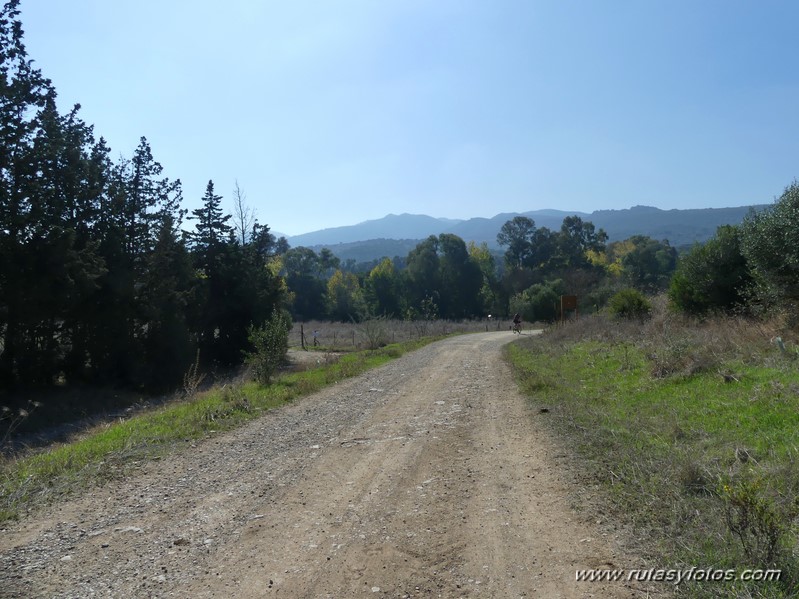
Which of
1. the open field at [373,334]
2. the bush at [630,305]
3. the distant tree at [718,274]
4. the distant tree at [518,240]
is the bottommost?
the open field at [373,334]

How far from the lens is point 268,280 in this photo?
41375 millimetres

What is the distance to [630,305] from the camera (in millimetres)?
28219

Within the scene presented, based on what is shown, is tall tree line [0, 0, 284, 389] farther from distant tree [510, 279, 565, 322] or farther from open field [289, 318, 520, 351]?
distant tree [510, 279, 565, 322]

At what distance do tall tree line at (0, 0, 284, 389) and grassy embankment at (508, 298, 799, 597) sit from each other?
63.5 feet

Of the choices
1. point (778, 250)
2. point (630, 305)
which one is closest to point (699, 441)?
point (778, 250)

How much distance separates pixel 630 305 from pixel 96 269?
77.1 ft

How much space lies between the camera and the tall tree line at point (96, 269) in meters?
23.5

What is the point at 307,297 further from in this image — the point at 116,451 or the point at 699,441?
the point at 699,441

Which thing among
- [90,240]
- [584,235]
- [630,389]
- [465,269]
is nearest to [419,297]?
[465,269]

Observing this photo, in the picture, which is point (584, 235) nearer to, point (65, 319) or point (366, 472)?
point (65, 319)

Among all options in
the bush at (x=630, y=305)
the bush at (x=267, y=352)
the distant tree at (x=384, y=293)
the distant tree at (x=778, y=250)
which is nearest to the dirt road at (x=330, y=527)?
the bush at (x=267, y=352)

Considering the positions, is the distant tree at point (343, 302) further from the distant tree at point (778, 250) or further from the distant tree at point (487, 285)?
the distant tree at point (778, 250)

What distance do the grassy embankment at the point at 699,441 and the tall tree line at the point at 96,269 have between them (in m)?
19.4

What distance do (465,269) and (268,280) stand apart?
49.5 m
